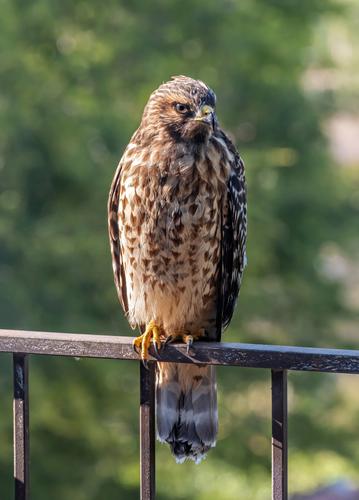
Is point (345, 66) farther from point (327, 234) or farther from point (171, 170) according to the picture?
point (171, 170)

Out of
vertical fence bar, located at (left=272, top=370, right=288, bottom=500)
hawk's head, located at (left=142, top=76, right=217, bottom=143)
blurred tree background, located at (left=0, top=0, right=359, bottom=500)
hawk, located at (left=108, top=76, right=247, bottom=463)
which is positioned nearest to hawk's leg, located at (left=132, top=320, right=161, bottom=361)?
hawk, located at (left=108, top=76, right=247, bottom=463)

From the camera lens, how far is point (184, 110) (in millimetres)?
2807

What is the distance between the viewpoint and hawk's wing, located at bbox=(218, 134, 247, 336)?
287 centimetres

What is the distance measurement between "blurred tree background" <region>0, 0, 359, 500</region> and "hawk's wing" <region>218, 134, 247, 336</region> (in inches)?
158

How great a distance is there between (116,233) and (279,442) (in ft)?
4.61

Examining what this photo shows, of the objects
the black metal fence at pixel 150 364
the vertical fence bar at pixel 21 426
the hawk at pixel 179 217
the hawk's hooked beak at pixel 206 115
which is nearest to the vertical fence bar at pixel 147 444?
the black metal fence at pixel 150 364

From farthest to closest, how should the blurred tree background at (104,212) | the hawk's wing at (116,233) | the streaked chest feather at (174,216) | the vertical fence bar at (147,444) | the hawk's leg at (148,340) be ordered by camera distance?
the blurred tree background at (104,212), the hawk's wing at (116,233), the streaked chest feather at (174,216), the hawk's leg at (148,340), the vertical fence bar at (147,444)

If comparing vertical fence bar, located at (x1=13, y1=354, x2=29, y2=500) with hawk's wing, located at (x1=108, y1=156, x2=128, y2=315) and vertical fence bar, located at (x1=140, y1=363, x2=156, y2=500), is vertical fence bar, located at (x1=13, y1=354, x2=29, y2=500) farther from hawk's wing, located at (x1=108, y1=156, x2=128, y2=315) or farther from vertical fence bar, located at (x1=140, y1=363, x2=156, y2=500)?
hawk's wing, located at (x1=108, y1=156, x2=128, y2=315)

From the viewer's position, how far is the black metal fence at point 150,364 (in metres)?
1.77

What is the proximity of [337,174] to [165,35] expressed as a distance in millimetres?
2753

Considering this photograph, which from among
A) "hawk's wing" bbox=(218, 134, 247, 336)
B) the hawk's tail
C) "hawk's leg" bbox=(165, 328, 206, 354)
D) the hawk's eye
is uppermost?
the hawk's eye

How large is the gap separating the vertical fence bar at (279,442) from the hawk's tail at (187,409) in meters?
0.62

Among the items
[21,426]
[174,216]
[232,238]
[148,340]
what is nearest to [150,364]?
[21,426]

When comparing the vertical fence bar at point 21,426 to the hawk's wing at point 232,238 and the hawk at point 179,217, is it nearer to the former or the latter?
the hawk at point 179,217
